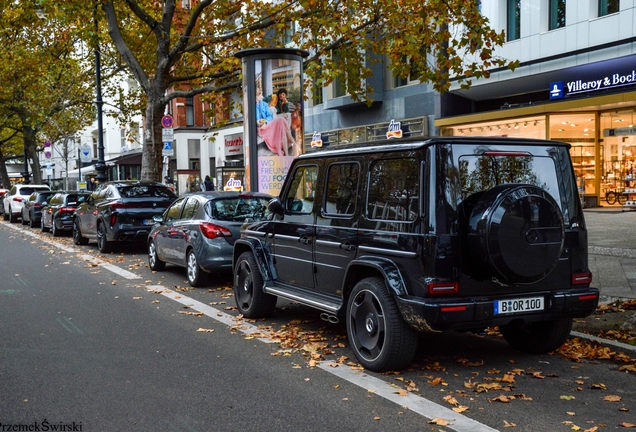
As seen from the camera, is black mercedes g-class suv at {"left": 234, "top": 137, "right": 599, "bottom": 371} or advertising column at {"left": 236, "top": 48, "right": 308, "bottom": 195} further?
advertising column at {"left": 236, "top": 48, "right": 308, "bottom": 195}

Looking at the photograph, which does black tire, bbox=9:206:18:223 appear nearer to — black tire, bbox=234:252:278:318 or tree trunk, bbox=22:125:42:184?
tree trunk, bbox=22:125:42:184

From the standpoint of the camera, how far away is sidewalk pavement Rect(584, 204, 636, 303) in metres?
9.71

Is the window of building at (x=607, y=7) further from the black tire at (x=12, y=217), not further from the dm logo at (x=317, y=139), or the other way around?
the black tire at (x=12, y=217)

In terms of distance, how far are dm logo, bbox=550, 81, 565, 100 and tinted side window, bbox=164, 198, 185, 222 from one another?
14.9 metres

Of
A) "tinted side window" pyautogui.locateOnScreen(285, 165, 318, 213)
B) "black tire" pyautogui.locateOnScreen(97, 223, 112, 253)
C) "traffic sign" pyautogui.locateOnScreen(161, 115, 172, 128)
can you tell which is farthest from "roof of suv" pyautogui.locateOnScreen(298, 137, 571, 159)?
"traffic sign" pyautogui.locateOnScreen(161, 115, 172, 128)

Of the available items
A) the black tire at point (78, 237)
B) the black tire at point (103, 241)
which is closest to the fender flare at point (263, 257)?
the black tire at point (103, 241)

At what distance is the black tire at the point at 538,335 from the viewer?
6539mm

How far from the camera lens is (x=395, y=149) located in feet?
20.2

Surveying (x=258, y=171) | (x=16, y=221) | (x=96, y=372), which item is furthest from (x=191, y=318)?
(x=16, y=221)

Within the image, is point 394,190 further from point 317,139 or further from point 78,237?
point 317,139

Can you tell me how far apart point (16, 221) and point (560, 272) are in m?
31.6

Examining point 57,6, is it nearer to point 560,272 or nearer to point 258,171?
point 258,171

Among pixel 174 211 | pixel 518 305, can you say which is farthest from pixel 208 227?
pixel 518 305

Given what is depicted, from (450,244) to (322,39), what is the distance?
51.9 ft
